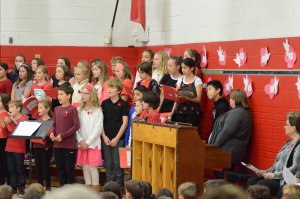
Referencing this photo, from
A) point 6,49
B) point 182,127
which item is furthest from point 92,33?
point 182,127

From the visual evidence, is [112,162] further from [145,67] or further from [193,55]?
[193,55]

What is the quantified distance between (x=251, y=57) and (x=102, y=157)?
283 cm

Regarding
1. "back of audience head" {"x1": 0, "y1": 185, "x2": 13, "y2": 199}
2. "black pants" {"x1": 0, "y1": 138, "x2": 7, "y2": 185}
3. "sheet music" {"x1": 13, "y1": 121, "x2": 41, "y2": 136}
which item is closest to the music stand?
"sheet music" {"x1": 13, "y1": 121, "x2": 41, "y2": 136}

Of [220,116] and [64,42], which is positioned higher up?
[64,42]

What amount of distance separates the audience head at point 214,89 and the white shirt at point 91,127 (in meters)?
1.63

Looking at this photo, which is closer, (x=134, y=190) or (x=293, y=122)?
(x=134, y=190)

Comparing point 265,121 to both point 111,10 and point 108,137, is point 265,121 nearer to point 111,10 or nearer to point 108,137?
point 108,137

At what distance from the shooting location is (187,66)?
33.9 feet

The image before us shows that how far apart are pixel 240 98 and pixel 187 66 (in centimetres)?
113

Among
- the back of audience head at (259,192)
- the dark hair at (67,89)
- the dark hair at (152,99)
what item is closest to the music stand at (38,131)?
the dark hair at (67,89)

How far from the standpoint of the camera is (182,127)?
820cm

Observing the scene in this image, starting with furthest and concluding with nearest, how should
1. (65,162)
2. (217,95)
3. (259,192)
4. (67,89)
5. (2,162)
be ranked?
(2,162) → (65,162) → (67,89) → (217,95) → (259,192)

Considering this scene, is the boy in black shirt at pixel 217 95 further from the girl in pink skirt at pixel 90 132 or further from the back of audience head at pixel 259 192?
the back of audience head at pixel 259 192

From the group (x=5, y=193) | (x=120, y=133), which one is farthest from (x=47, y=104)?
(x=5, y=193)
